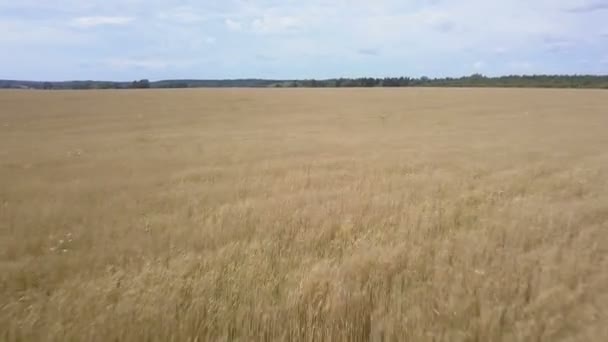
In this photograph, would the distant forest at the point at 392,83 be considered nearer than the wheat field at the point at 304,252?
No

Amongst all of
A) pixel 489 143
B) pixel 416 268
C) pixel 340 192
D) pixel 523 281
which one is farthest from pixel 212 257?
pixel 489 143

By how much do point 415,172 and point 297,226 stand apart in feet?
18.2

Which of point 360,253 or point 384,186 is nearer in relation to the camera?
point 360,253

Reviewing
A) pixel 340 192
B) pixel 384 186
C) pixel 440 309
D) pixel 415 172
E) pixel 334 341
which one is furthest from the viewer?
pixel 415 172

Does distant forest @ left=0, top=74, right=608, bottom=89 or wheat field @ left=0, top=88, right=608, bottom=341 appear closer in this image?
wheat field @ left=0, top=88, right=608, bottom=341

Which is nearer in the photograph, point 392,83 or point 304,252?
point 304,252

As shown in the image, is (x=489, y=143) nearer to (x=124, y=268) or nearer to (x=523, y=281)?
(x=523, y=281)

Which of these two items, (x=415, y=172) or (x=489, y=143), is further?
(x=489, y=143)

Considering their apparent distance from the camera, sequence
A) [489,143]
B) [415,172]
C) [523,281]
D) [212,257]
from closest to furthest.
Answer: [523,281] < [212,257] < [415,172] < [489,143]

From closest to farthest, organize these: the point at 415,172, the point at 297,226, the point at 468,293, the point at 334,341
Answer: the point at 334,341, the point at 468,293, the point at 297,226, the point at 415,172

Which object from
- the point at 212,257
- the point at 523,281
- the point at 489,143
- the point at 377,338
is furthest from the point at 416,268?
the point at 489,143

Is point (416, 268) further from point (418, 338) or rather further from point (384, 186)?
point (384, 186)

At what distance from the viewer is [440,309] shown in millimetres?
3652

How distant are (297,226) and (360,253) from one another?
126 centimetres
